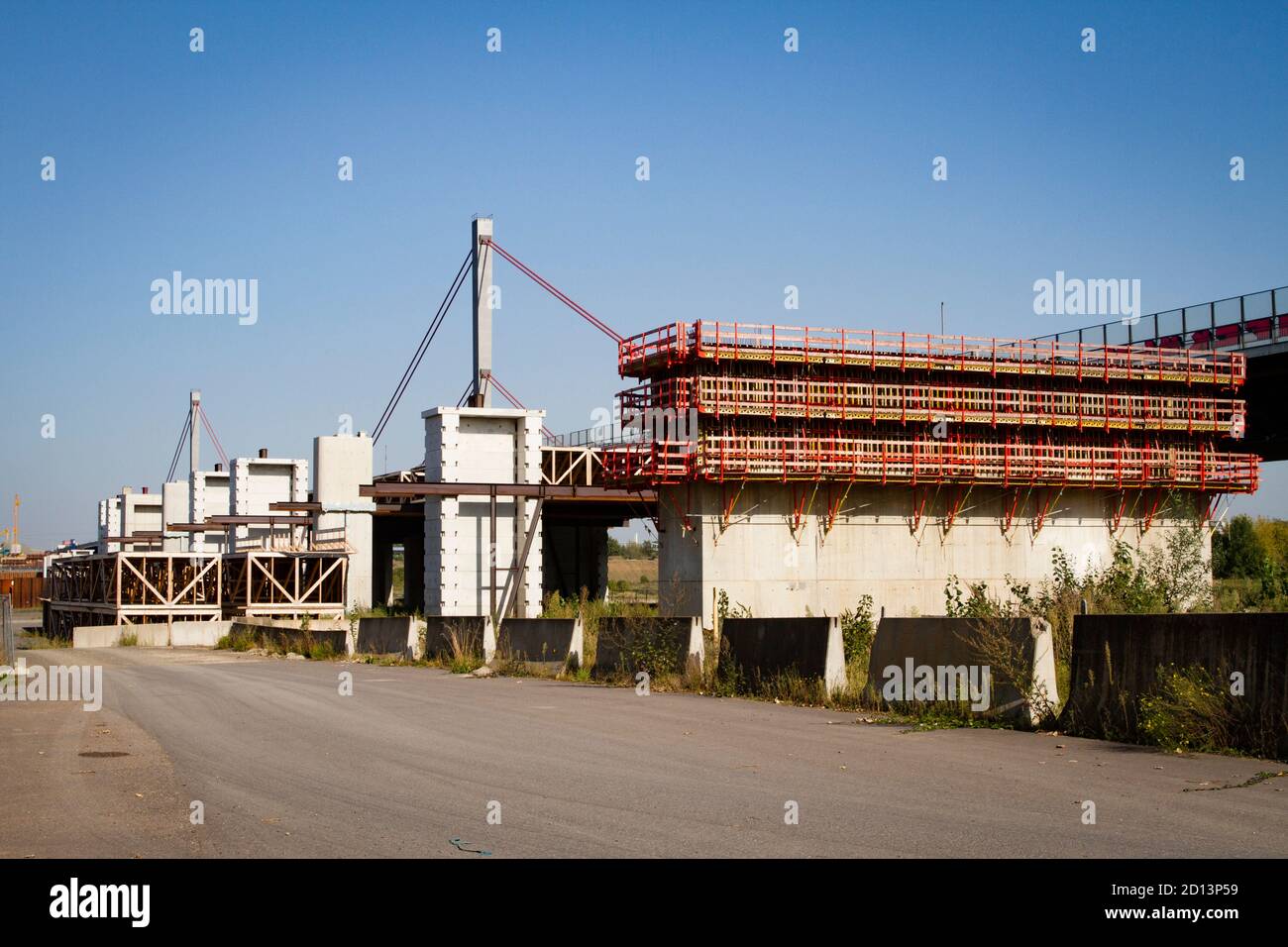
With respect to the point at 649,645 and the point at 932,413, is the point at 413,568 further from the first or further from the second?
the point at 649,645

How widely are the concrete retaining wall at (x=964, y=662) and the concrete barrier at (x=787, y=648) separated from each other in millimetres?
924

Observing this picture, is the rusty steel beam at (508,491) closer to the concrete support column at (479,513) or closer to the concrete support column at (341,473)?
the concrete support column at (479,513)

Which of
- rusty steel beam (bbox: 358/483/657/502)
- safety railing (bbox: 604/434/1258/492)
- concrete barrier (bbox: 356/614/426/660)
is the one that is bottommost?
concrete barrier (bbox: 356/614/426/660)

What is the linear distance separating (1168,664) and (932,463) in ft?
101

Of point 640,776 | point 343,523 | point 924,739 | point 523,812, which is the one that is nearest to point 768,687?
point 924,739

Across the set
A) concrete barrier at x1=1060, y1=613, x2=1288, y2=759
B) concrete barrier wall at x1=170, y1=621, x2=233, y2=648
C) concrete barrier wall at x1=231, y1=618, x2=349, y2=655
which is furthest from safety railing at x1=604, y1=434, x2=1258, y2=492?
concrete barrier at x1=1060, y1=613, x2=1288, y2=759

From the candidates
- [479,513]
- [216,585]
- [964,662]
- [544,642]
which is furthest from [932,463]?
[216,585]

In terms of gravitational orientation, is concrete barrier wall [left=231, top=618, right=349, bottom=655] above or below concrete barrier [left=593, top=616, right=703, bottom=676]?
below

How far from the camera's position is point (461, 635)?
2608 cm

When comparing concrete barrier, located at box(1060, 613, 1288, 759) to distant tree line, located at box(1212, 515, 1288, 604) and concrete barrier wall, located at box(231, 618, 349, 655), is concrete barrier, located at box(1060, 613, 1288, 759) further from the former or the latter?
concrete barrier wall, located at box(231, 618, 349, 655)

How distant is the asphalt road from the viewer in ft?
26.5

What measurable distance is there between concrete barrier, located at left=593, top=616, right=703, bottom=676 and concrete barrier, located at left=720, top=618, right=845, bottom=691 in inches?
29.5

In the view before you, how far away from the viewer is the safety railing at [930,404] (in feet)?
132
